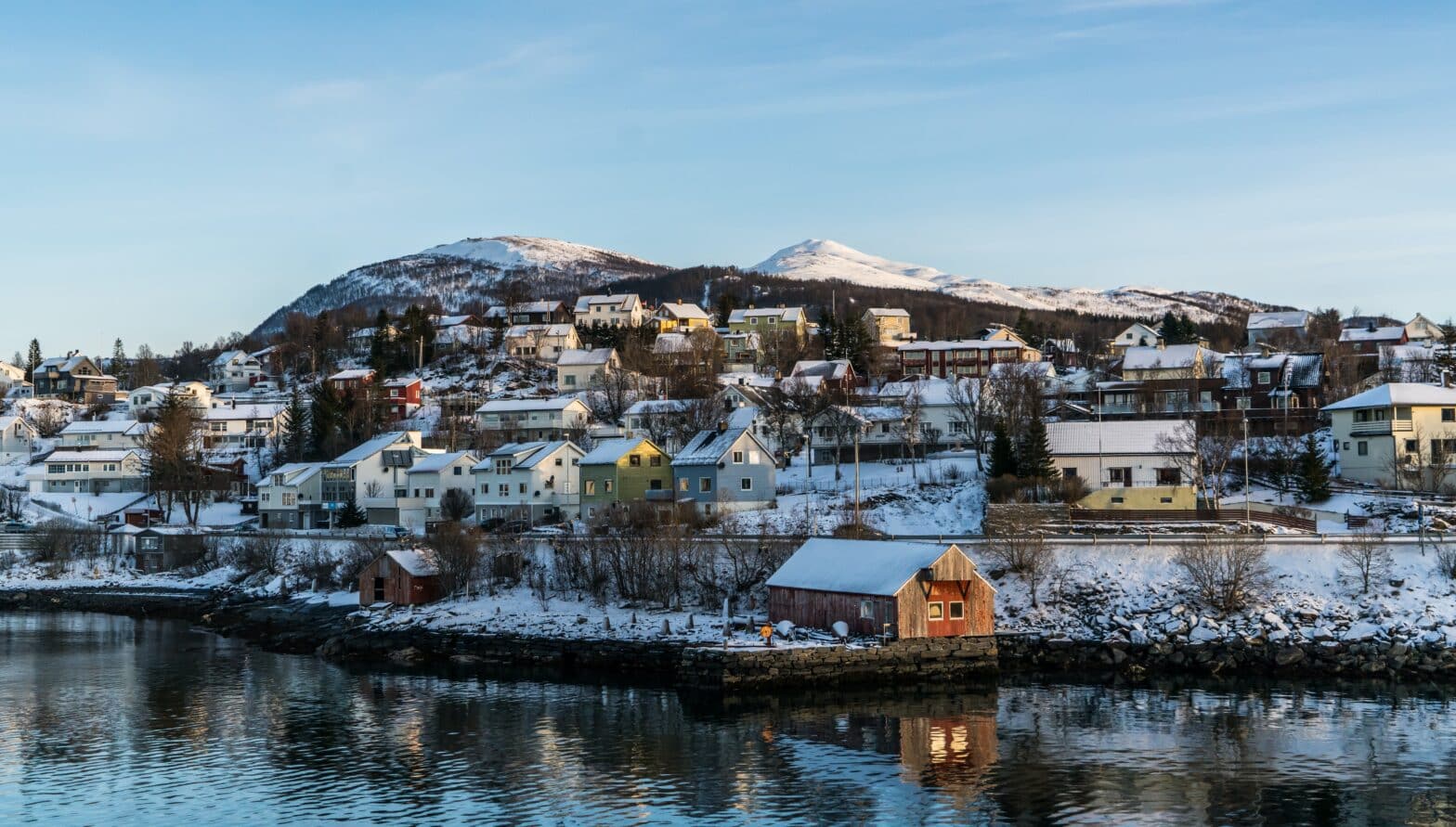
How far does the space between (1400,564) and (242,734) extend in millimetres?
36546

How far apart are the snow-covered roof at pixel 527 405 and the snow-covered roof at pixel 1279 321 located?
6850 centimetres

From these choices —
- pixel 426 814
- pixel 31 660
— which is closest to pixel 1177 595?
pixel 426 814

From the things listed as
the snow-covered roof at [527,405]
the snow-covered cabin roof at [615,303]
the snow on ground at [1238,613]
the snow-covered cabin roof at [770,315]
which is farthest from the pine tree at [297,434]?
the snow on ground at [1238,613]

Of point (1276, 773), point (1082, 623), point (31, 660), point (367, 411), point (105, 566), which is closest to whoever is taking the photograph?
point (1276, 773)

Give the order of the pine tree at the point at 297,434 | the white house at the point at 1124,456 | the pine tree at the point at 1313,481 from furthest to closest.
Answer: the pine tree at the point at 297,434, the white house at the point at 1124,456, the pine tree at the point at 1313,481

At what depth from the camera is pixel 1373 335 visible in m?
107

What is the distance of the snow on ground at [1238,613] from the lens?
40.6 meters

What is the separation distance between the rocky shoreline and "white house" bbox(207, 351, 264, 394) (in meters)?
98.8

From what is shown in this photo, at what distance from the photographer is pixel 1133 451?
59.9 metres

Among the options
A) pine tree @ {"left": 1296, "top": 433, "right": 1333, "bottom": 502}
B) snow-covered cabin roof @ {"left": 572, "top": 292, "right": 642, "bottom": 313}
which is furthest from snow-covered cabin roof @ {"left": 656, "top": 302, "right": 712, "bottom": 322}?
pine tree @ {"left": 1296, "top": 433, "right": 1333, "bottom": 502}

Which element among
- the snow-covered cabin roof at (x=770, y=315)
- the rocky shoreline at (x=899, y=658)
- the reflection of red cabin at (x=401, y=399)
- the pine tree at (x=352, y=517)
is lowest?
the rocky shoreline at (x=899, y=658)

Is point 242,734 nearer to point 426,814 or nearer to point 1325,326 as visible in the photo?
point 426,814

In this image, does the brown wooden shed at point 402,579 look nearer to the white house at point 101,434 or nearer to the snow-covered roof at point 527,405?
the snow-covered roof at point 527,405

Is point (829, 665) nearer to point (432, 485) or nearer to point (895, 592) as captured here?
point (895, 592)
